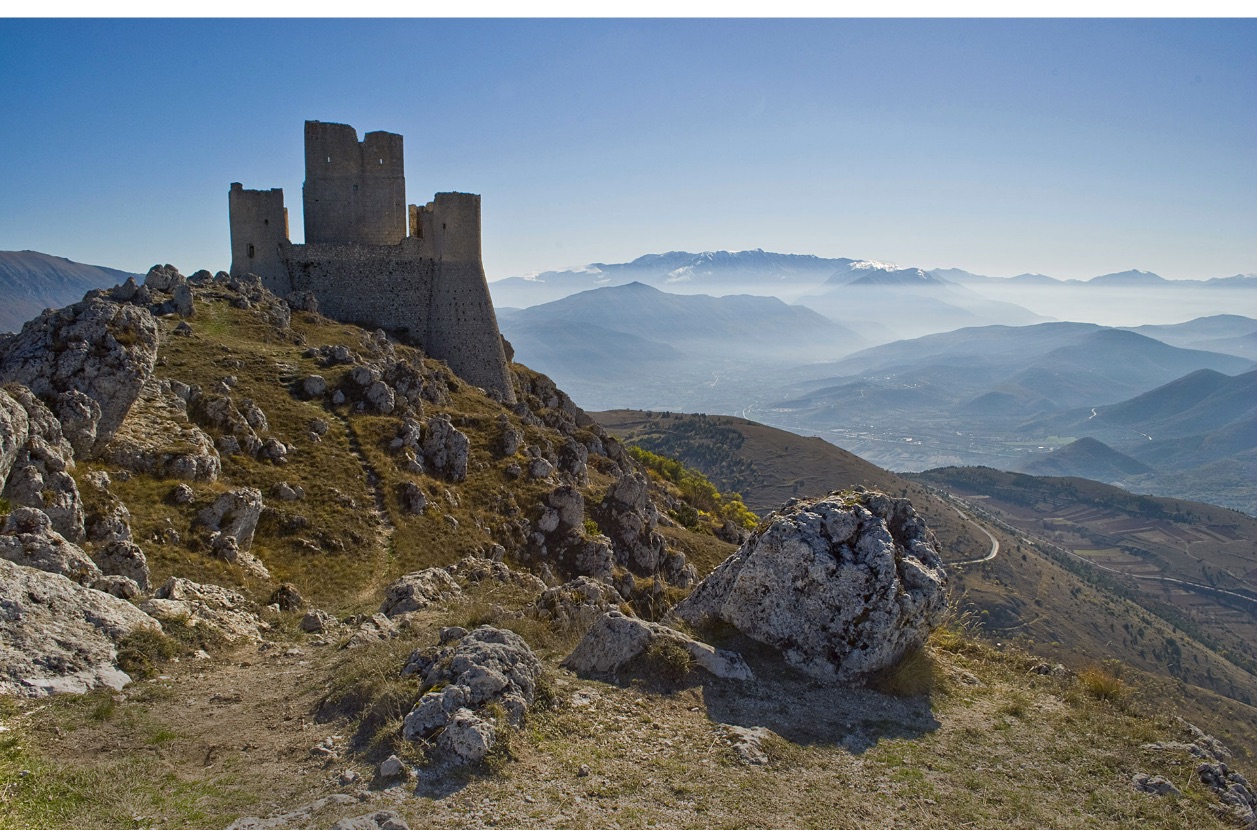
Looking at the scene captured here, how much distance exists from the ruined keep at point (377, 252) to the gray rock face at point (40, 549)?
27450mm

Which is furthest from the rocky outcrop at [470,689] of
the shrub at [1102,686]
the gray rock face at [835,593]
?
the shrub at [1102,686]

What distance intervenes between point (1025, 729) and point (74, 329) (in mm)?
20292

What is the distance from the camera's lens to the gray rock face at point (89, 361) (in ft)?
54.3

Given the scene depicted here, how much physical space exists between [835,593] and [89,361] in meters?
17.0

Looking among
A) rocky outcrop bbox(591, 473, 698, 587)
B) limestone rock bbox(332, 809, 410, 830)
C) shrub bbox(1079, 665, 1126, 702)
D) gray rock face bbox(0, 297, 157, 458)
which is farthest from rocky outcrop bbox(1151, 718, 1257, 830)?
gray rock face bbox(0, 297, 157, 458)

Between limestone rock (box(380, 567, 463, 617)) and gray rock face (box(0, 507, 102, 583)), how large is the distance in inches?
184

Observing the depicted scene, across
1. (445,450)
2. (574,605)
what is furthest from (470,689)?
(445,450)

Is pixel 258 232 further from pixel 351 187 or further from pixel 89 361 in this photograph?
pixel 89 361

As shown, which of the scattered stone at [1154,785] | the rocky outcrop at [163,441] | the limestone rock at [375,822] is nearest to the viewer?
the limestone rock at [375,822]

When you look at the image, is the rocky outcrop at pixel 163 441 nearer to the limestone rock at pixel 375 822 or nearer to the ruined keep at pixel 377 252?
the limestone rock at pixel 375 822

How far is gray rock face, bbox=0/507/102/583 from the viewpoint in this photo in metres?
10.5

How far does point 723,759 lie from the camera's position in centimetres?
789

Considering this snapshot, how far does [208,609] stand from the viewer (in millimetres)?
12422

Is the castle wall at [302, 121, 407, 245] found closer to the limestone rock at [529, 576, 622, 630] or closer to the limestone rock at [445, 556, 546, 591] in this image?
the limestone rock at [445, 556, 546, 591]
